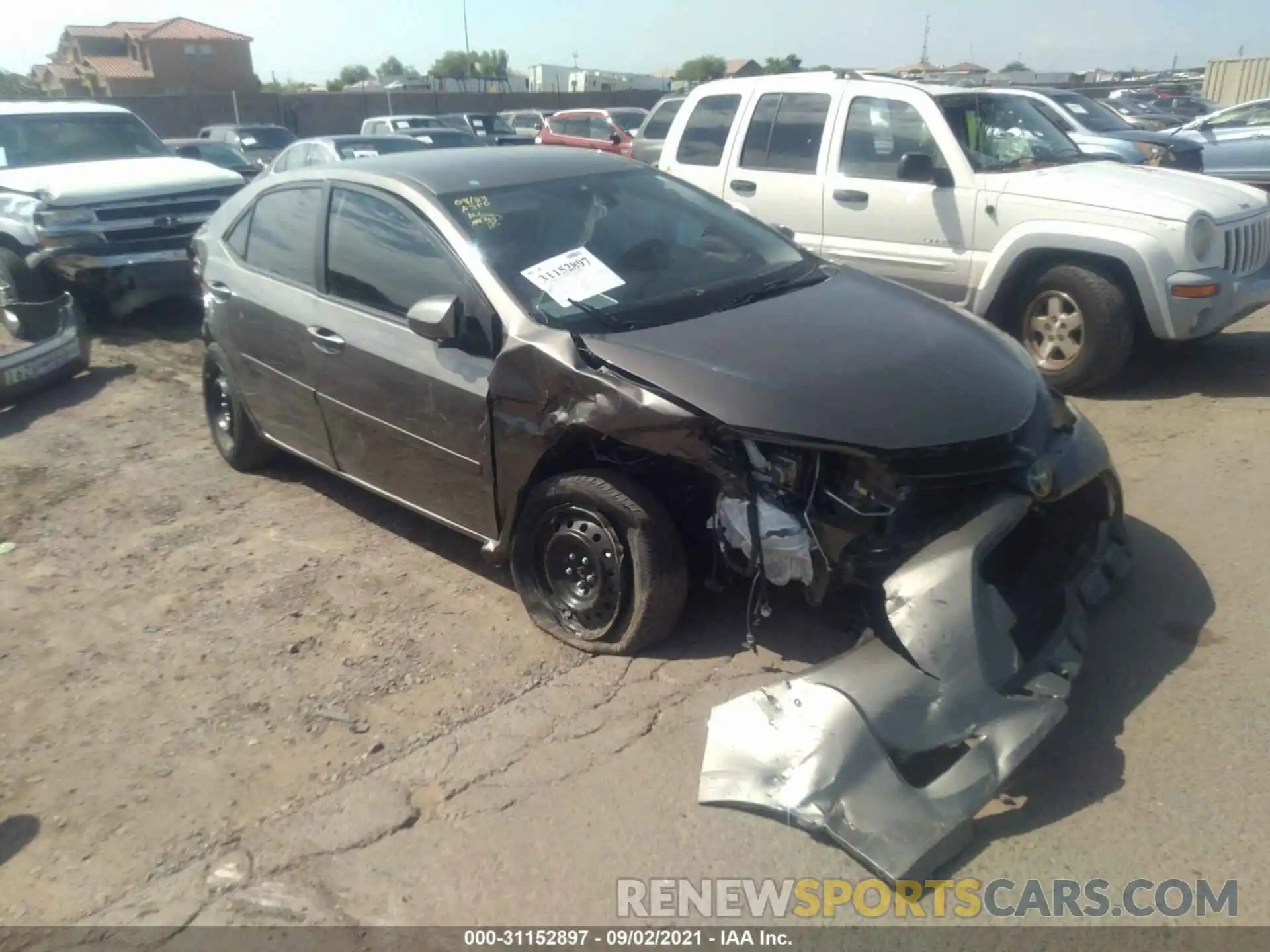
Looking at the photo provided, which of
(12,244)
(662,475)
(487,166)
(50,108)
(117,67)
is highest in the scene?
(117,67)

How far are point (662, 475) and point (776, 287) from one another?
107 centimetres

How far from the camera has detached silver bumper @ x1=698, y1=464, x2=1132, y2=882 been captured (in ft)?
9.44

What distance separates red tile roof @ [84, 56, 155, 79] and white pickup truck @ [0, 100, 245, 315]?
53113 mm

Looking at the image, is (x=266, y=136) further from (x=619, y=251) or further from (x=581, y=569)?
(x=581, y=569)

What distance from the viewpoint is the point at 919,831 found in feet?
9.23

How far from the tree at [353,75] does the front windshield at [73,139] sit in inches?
2866

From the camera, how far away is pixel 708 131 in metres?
8.38

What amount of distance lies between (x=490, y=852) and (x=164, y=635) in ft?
6.61

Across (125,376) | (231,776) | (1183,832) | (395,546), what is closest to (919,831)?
(1183,832)

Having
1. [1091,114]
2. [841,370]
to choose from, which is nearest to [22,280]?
[841,370]

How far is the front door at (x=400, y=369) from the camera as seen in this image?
4.12 metres

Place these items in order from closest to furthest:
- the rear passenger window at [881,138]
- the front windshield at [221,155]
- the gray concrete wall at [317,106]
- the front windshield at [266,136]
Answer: the rear passenger window at [881,138] < the front windshield at [221,155] < the front windshield at [266,136] < the gray concrete wall at [317,106]

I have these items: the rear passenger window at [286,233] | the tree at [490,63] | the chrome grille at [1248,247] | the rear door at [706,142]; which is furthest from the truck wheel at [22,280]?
the tree at [490,63]

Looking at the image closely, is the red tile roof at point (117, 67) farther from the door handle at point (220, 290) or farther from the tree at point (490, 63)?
the door handle at point (220, 290)
